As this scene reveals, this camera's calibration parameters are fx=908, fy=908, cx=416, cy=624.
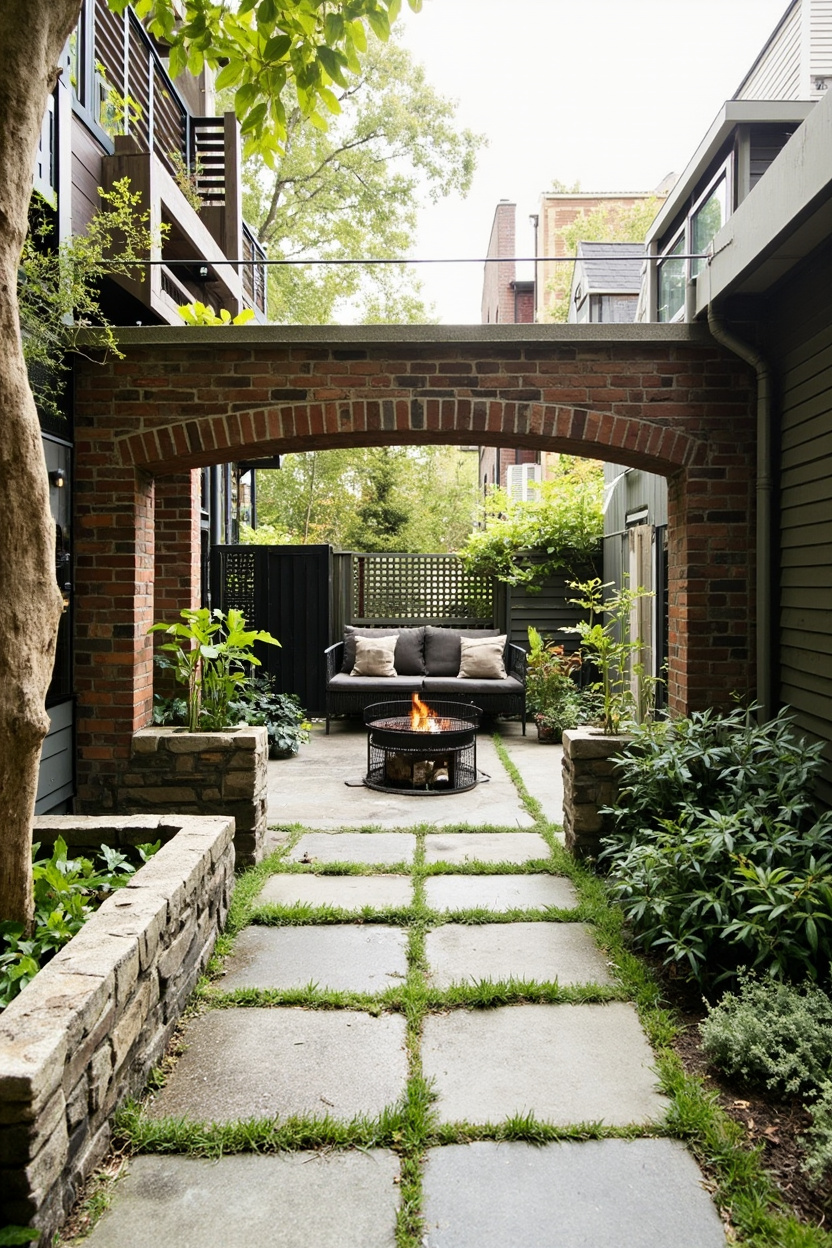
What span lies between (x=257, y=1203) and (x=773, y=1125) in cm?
137

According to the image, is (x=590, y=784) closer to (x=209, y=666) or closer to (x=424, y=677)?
(x=209, y=666)

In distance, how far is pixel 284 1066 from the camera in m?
2.75

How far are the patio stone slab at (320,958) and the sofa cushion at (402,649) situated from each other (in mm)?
5914

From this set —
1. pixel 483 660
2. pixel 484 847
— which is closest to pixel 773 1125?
pixel 484 847

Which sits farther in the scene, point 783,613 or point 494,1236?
point 783,613

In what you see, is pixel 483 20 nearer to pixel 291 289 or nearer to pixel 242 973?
pixel 242 973

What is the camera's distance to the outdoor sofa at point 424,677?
29.8 feet

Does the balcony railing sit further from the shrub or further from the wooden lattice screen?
the shrub

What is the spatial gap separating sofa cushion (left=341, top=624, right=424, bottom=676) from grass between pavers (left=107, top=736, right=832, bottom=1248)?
5.68 metres

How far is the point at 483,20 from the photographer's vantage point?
12.4 ft

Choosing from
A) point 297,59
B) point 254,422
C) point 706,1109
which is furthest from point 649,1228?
point 254,422

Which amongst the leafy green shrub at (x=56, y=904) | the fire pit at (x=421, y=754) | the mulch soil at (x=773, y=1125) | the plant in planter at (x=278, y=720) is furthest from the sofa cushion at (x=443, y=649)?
the mulch soil at (x=773, y=1125)

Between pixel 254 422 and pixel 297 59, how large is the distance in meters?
2.04

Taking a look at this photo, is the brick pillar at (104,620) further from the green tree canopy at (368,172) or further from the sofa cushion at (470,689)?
the green tree canopy at (368,172)
